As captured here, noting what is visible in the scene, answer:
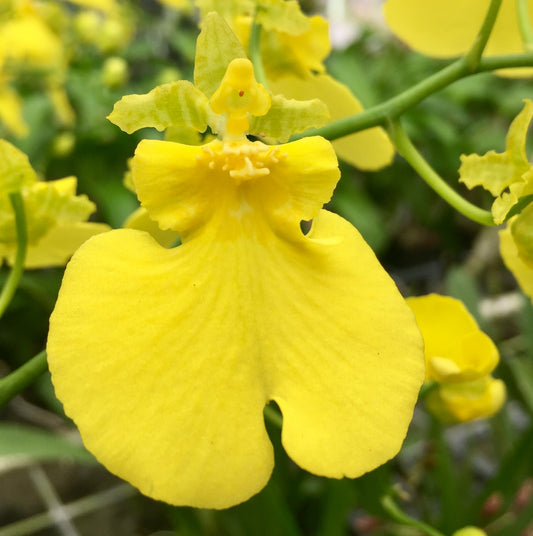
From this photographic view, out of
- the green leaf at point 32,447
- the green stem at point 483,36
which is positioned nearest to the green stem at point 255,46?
the green stem at point 483,36

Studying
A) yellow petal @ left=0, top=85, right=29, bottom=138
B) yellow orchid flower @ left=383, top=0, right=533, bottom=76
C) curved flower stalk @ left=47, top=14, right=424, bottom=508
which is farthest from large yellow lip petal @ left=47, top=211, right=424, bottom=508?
yellow petal @ left=0, top=85, right=29, bottom=138

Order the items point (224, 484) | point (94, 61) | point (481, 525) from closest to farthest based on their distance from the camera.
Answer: point (224, 484), point (481, 525), point (94, 61)

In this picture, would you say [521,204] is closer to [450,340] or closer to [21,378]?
[450,340]

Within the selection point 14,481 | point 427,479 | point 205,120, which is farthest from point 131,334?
point 14,481

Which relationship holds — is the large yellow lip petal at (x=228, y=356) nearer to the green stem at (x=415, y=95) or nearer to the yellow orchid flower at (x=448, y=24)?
the green stem at (x=415, y=95)

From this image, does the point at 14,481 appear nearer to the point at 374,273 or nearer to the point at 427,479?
the point at 427,479

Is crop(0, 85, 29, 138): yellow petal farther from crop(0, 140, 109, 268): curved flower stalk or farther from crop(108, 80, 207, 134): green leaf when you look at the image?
crop(108, 80, 207, 134): green leaf

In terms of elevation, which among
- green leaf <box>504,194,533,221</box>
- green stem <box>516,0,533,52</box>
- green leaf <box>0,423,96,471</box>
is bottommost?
green leaf <box>0,423,96,471</box>
